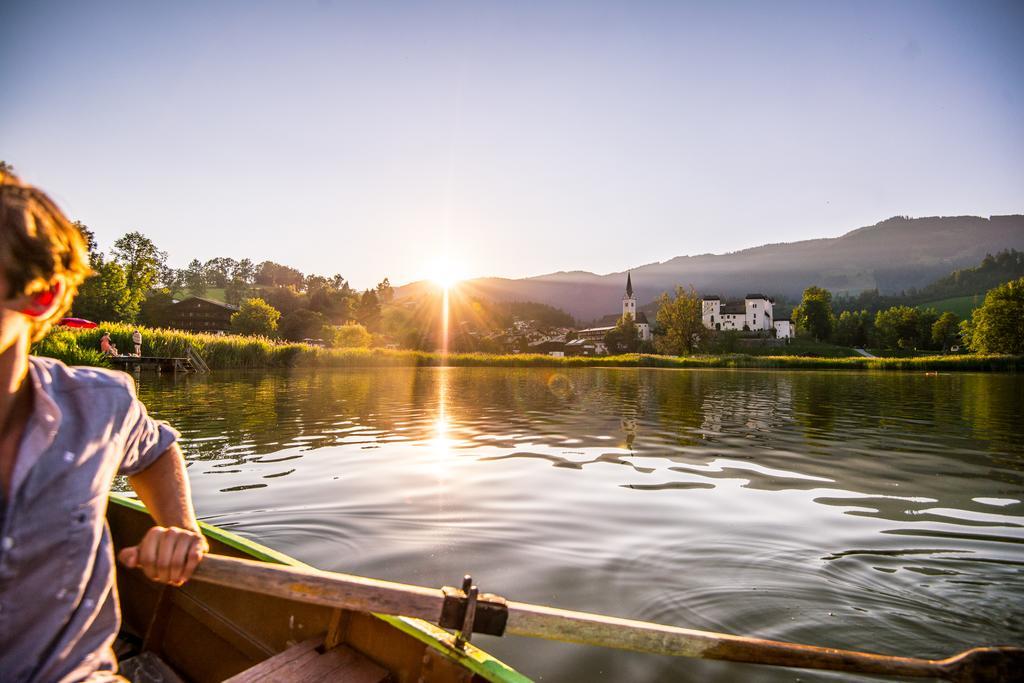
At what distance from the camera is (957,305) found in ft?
531

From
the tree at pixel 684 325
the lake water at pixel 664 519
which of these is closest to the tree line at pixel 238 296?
the lake water at pixel 664 519

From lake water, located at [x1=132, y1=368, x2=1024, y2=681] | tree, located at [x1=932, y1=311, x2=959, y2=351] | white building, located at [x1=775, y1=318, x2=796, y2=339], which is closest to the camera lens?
lake water, located at [x1=132, y1=368, x2=1024, y2=681]

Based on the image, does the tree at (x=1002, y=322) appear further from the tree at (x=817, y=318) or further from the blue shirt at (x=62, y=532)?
the blue shirt at (x=62, y=532)

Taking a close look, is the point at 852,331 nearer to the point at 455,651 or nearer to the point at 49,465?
the point at 455,651

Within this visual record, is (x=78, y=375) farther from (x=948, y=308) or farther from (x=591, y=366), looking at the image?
(x=948, y=308)

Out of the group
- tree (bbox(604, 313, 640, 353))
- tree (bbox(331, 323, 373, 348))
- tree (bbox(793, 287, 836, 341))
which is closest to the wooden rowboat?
tree (bbox(331, 323, 373, 348))

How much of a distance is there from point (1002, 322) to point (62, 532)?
9701cm

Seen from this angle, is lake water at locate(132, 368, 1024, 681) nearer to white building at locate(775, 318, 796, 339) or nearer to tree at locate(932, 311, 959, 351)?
tree at locate(932, 311, 959, 351)

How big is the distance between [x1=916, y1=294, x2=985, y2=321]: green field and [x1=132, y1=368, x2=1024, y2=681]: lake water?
582 ft

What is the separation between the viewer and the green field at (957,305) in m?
153

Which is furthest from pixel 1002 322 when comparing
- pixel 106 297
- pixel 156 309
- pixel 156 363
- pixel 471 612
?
pixel 156 309

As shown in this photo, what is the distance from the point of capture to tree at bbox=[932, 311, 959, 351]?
111188mm

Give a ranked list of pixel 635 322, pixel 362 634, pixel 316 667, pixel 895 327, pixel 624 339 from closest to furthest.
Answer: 1. pixel 316 667
2. pixel 362 634
3. pixel 895 327
4. pixel 624 339
5. pixel 635 322

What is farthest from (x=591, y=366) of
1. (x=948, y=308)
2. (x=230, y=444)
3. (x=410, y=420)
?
(x=948, y=308)
